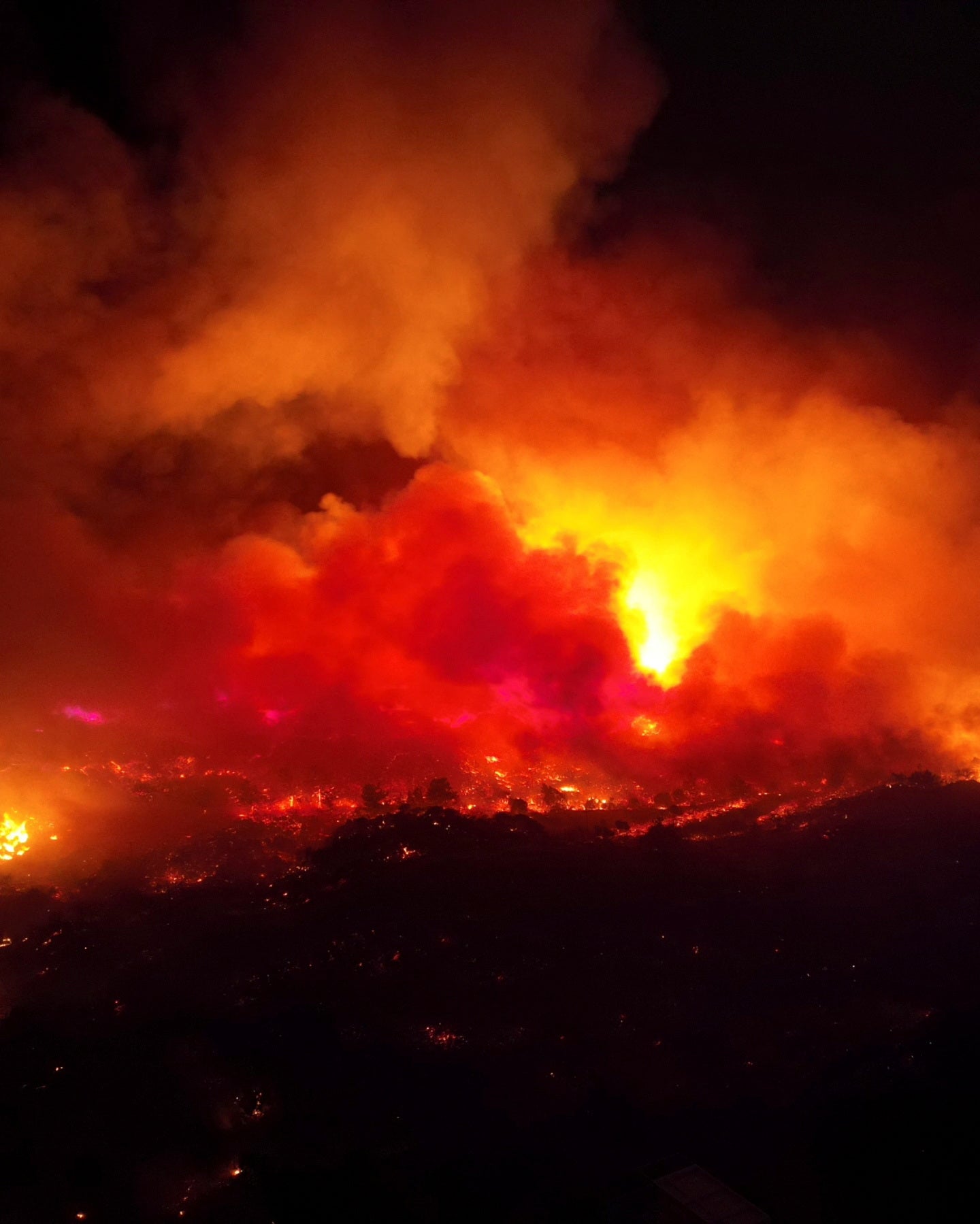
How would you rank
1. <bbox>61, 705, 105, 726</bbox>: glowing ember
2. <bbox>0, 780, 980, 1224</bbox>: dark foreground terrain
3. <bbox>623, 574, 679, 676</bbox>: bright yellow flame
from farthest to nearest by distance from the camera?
1. <bbox>623, 574, 679, 676</bbox>: bright yellow flame
2. <bbox>61, 705, 105, 726</bbox>: glowing ember
3. <bbox>0, 780, 980, 1224</bbox>: dark foreground terrain

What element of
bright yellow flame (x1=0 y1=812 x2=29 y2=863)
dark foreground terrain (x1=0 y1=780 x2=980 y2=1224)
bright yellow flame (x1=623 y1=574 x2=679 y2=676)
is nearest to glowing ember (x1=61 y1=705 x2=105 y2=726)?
bright yellow flame (x1=0 y1=812 x2=29 y2=863)

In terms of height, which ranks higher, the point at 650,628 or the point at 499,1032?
the point at 650,628

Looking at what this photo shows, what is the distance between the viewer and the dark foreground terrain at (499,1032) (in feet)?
33.0

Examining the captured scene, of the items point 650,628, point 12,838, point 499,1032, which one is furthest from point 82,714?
point 650,628

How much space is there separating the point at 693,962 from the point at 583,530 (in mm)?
13940

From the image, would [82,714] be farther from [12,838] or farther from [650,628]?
[650,628]

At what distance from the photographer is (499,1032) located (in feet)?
39.0

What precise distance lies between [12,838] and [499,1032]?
9524 mm

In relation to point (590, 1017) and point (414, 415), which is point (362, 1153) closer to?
point (590, 1017)

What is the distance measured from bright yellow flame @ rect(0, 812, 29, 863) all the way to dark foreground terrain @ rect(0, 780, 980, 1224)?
1550 mm

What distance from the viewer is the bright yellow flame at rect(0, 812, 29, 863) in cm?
1589

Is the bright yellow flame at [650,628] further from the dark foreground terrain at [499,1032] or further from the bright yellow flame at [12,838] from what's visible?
the bright yellow flame at [12,838]

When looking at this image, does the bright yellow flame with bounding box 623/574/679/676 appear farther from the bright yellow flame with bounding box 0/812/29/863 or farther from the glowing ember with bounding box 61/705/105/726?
the bright yellow flame with bounding box 0/812/29/863

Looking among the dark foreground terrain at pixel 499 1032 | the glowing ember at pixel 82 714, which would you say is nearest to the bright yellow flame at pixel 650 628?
the dark foreground terrain at pixel 499 1032
